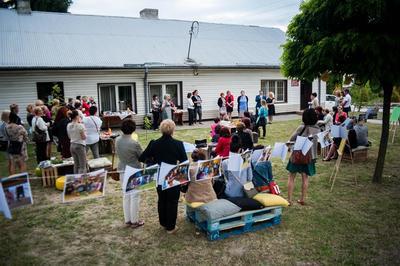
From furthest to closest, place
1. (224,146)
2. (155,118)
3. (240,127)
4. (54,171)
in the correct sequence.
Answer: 1. (155,118)
2. (54,171)
3. (240,127)
4. (224,146)

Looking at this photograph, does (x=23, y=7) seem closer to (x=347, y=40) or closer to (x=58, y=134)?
(x=58, y=134)

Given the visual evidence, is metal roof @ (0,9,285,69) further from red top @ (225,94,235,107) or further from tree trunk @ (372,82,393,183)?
tree trunk @ (372,82,393,183)

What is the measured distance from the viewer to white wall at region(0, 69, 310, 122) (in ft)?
51.7

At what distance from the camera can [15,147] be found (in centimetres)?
827

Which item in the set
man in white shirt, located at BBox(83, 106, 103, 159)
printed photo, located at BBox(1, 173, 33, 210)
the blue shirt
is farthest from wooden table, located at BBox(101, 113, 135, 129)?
printed photo, located at BBox(1, 173, 33, 210)

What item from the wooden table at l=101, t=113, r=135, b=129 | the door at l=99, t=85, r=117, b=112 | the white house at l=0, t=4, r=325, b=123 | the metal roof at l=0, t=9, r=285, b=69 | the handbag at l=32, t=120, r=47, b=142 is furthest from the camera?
the door at l=99, t=85, r=117, b=112

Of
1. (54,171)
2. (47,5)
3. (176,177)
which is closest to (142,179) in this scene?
(176,177)

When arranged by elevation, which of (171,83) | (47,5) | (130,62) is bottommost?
(171,83)

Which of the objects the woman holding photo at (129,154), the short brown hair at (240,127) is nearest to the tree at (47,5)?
the short brown hair at (240,127)

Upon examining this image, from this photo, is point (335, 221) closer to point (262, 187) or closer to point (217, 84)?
point (262, 187)

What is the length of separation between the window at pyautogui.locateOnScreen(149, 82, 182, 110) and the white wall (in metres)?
0.33

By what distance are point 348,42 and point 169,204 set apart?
4.49 meters

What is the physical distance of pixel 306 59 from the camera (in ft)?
23.2

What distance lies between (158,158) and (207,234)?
4.74ft
